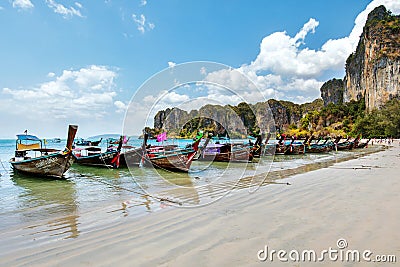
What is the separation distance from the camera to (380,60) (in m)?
75.4

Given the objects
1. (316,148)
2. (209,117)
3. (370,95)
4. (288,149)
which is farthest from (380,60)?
(209,117)

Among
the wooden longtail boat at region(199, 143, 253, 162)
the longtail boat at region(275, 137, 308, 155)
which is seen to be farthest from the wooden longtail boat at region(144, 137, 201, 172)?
the longtail boat at region(275, 137, 308, 155)

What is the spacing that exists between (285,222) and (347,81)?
12230 cm

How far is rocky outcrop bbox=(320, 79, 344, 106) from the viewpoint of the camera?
12975 centimetres

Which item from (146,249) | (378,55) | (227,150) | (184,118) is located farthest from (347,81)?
(146,249)

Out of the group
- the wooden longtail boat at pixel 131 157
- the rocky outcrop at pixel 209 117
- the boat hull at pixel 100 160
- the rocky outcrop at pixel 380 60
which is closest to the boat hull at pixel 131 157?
the wooden longtail boat at pixel 131 157

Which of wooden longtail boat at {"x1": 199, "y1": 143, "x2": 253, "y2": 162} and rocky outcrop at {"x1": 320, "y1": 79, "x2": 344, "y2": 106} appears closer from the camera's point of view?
wooden longtail boat at {"x1": 199, "y1": 143, "x2": 253, "y2": 162}

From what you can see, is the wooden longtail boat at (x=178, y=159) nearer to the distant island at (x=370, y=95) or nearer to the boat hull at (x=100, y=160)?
the boat hull at (x=100, y=160)

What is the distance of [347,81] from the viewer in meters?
109

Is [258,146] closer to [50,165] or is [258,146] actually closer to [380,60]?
[50,165]

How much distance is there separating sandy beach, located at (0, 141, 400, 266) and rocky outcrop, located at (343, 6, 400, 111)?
8130cm

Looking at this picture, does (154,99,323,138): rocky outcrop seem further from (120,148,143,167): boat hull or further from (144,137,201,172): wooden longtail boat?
(120,148,143,167): boat hull

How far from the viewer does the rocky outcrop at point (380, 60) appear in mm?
71750

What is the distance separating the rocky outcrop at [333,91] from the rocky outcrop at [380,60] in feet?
121
